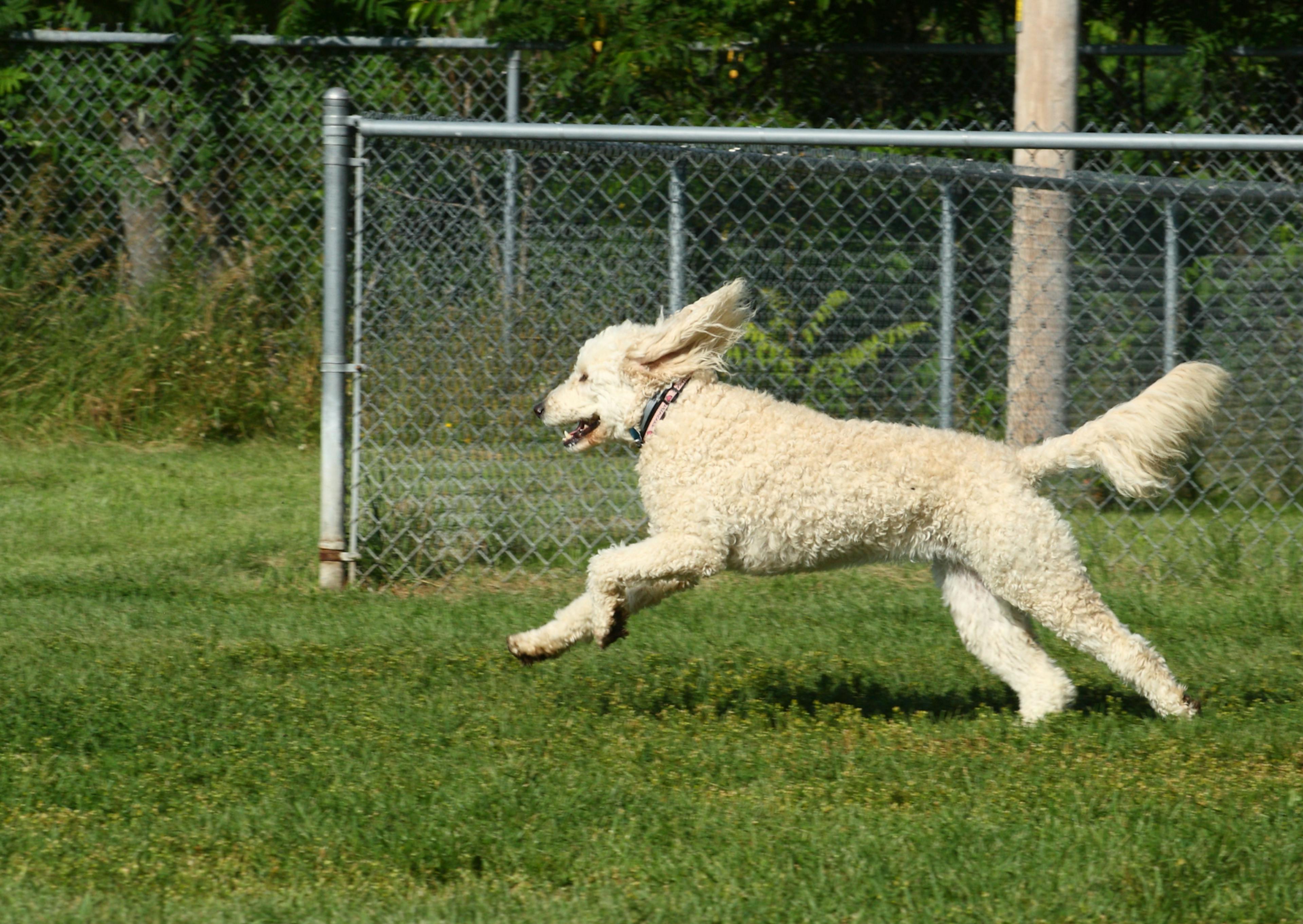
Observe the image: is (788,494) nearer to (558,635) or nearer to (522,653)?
(558,635)

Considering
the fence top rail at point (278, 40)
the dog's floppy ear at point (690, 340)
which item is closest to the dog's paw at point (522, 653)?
the dog's floppy ear at point (690, 340)

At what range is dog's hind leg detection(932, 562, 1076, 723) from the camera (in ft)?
14.9

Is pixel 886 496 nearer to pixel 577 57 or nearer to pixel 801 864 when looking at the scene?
pixel 801 864

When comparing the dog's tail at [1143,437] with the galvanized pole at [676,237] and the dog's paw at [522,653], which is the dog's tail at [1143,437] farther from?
the galvanized pole at [676,237]

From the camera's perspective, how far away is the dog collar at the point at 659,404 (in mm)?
4414

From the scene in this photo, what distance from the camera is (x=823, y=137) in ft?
18.2

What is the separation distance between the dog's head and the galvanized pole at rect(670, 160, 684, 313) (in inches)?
71.0

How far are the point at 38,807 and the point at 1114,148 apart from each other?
13.2 feet

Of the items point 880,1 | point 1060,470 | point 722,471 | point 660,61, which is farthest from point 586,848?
point 880,1

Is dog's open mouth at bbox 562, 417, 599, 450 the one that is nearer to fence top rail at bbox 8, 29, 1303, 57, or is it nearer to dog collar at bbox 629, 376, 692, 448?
dog collar at bbox 629, 376, 692, 448

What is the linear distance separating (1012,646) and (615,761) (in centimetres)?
135

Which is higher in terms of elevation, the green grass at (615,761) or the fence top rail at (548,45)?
the fence top rail at (548,45)

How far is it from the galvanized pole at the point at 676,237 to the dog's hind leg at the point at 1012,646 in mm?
2171

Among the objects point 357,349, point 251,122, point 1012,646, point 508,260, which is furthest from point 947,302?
point 251,122
